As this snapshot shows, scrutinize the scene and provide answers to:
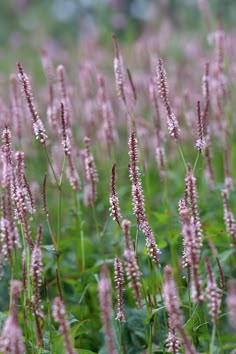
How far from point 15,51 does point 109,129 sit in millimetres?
8395

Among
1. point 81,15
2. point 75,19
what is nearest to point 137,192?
point 81,15

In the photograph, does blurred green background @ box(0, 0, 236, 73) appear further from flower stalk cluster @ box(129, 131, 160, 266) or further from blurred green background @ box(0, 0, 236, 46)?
flower stalk cluster @ box(129, 131, 160, 266)

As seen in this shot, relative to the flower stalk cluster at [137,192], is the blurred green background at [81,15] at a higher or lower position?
higher

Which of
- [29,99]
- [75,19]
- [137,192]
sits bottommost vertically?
[137,192]

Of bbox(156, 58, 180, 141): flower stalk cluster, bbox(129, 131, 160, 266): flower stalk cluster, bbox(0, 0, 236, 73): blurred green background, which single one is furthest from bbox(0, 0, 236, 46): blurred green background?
bbox(129, 131, 160, 266): flower stalk cluster

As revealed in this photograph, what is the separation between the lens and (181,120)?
4.79m

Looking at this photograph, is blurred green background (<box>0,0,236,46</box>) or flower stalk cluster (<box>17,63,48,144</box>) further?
blurred green background (<box>0,0,236,46</box>)

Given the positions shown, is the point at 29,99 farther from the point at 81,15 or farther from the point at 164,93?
the point at 81,15

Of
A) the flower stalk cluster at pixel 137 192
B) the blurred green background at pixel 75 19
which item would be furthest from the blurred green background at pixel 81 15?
the flower stalk cluster at pixel 137 192

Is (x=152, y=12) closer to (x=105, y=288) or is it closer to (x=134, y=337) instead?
(x=134, y=337)

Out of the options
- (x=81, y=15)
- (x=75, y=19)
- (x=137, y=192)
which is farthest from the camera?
(x=75, y=19)

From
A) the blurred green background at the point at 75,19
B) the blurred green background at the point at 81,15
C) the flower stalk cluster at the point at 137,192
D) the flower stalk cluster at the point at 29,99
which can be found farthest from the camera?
the blurred green background at the point at 81,15

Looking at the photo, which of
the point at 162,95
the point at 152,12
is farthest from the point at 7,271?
the point at 152,12

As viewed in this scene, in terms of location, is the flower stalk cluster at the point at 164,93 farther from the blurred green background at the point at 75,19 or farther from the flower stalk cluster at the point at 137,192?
the blurred green background at the point at 75,19
